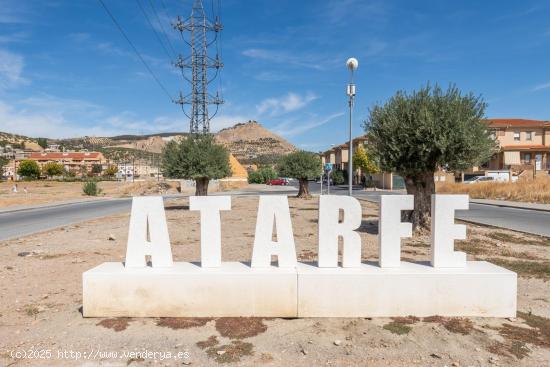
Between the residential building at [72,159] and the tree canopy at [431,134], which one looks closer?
the tree canopy at [431,134]

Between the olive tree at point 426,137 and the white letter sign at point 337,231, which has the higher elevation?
the olive tree at point 426,137

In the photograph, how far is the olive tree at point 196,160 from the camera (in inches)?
835

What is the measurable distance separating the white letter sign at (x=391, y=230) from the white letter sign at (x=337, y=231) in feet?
1.17

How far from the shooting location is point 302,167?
29578 mm

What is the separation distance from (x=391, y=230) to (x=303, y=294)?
5.03 ft

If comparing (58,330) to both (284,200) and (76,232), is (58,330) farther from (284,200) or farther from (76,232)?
(76,232)

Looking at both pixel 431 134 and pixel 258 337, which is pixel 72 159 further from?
pixel 258 337

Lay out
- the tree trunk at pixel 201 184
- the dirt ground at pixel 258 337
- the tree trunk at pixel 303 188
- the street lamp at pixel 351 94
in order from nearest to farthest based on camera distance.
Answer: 1. the dirt ground at pixel 258 337
2. the street lamp at pixel 351 94
3. the tree trunk at pixel 201 184
4. the tree trunk at pixel 303 188

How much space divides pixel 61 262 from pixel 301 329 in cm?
623

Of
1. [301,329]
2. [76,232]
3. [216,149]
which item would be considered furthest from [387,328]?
[216,149]

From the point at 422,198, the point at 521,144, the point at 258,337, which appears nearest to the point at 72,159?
the point at 521,144

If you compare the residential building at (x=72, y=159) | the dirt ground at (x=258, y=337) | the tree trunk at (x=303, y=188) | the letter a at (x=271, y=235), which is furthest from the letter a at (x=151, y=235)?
the residential building at (x=72, y=159)

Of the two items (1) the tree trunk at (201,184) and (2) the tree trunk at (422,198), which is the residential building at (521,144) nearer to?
(1) the tree trunk at (201,184)

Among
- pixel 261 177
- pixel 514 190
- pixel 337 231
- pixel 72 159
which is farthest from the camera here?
pixel 72 159
